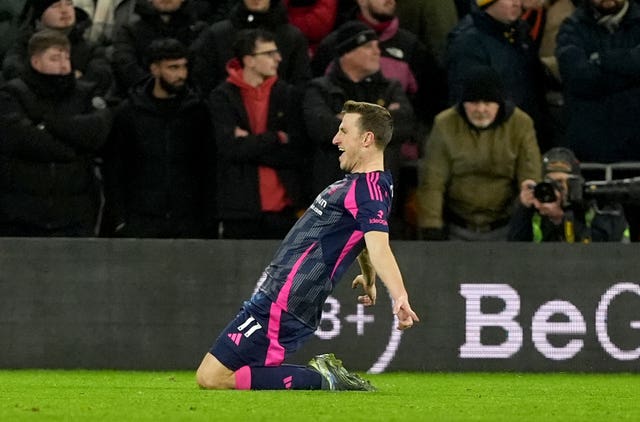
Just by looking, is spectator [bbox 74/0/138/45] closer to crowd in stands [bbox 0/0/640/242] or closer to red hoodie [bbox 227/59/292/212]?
crowd in stands [bbox 0/0/640/242]

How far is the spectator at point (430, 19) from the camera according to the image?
49.5ft

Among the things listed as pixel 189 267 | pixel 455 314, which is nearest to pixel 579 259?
pixel 455 314

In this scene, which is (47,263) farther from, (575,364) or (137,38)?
(575,364)

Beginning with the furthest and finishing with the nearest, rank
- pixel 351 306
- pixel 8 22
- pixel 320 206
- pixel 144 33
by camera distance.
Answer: pixel 8 22 < pixel 144 33 < pixel 351 306 < pixel 320 206

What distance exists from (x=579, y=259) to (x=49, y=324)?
4.49 meters

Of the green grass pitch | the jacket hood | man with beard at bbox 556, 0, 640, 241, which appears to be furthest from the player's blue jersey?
man with beard at bbox 556, 0, 640, 241

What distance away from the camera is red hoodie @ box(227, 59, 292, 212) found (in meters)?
13.4

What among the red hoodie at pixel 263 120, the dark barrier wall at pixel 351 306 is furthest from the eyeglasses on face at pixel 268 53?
the dark barrier wall at pixel 351 306

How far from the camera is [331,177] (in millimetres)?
13398

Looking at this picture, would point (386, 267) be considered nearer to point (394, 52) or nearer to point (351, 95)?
point (351, 95)

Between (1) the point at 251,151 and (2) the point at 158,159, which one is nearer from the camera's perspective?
(1) the point at 251,151

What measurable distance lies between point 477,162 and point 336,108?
1356 millimetres

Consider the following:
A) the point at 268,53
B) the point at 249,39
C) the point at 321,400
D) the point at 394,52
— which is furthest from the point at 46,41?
the point at 321,400

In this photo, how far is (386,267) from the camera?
873cm
